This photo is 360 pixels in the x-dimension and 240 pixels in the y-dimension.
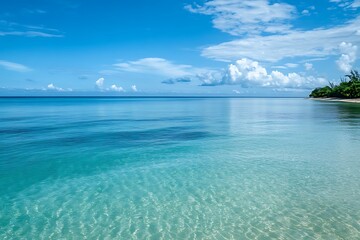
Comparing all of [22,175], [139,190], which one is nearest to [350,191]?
[139,190]

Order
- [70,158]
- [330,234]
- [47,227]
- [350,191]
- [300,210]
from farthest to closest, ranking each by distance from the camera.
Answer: [70,158]
[350,191]
[300,210]
[47,227]
[330,234]

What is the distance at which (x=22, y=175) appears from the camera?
13648 mm

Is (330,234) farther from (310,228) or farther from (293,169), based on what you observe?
(293,169)

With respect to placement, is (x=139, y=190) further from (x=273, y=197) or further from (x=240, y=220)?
(x=273, y=197)

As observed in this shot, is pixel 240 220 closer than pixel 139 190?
Yes

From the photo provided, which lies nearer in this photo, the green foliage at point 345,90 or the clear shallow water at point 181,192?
the clear shallow water at point 181,192

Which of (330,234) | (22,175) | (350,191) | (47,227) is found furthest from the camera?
(22,175)

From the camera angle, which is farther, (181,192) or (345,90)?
(345,90)

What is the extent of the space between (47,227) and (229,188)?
6.76 metres

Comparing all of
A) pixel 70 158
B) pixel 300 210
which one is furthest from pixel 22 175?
pixel 300 210

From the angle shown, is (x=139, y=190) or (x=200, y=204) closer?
(x=200, y=204)

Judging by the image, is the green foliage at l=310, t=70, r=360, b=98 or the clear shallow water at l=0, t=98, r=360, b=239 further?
the green foliage at l=310, t=70, r=360, b=98

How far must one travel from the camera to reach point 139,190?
11688 millimetres

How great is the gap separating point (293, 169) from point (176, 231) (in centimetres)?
831
